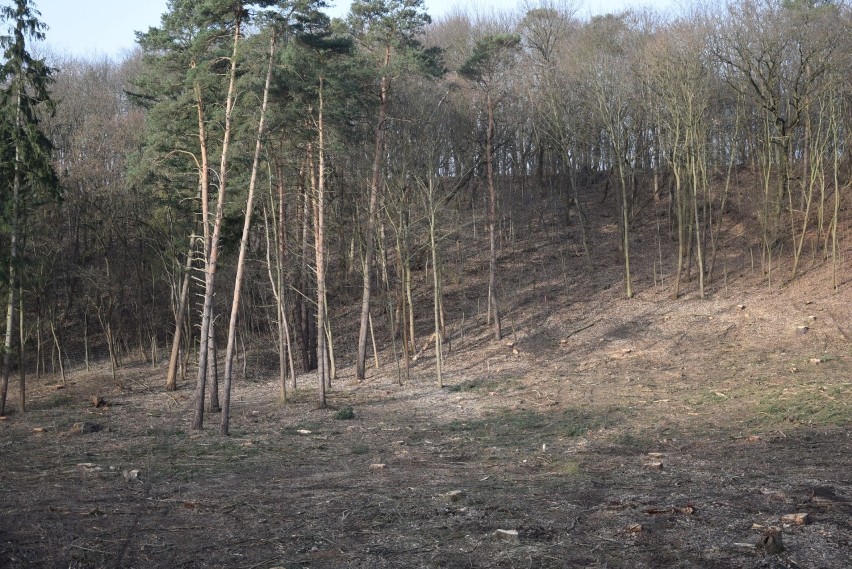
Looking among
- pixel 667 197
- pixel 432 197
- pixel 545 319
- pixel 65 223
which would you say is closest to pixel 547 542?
pixel 432 197

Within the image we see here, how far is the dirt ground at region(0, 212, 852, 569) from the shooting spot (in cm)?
770

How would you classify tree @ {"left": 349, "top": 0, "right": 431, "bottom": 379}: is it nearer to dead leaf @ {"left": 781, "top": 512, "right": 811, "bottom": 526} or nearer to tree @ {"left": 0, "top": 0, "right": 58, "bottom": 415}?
tree @ {"left": 0, "top": 0, "right": 58, "bottom": 415}

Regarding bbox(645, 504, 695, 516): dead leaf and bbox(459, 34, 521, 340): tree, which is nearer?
bbox(645, 504, 695, 516): dead leaf

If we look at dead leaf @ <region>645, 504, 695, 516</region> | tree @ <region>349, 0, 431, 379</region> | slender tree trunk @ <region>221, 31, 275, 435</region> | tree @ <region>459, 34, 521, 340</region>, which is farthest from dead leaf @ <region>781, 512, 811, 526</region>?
tree @ <region>459, 34, 521, 340</region>

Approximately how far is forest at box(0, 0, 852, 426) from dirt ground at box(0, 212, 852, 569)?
1.60 m

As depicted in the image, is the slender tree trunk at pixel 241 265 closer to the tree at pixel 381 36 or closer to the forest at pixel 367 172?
the forest at pixel 367 172

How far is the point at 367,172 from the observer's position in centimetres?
2622

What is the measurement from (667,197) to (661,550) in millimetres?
32394

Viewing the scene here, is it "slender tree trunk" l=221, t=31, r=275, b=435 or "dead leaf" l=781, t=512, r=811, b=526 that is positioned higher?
"slender tree trunk" l=221, t=31, r=275, b=435

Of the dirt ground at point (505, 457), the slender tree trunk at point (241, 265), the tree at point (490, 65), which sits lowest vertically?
the dirt ground at point (505, 457)

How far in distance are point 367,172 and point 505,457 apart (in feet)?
48.5

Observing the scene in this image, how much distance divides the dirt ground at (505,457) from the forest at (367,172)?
5.25 feet

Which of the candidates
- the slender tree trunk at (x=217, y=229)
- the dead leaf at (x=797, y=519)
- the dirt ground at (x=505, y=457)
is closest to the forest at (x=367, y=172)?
the slender tree trunk at (x=217, y=229)

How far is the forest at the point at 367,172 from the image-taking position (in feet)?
62.8
